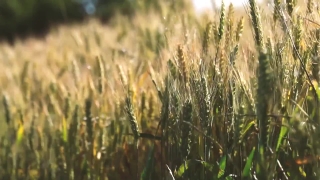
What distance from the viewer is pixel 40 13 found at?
9477 millimetres

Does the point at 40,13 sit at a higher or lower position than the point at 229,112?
higher

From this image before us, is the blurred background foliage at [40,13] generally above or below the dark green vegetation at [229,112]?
above

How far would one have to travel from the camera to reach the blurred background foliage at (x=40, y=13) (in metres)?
8.90

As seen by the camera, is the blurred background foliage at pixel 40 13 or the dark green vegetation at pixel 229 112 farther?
the blurred background foliage at pixel 40 13

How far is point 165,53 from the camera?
1299mm

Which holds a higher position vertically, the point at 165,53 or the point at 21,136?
the point at 165,53

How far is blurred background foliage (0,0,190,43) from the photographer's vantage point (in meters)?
8.90

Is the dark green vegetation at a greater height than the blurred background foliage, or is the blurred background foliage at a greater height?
the blurred background foliage

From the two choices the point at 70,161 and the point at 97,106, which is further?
the point at 97,106

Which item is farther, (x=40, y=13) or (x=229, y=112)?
(x=40, y=13)

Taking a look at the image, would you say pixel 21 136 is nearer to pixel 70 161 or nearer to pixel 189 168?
pixel 70 161

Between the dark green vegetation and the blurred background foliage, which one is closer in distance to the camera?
the dark green vegetation

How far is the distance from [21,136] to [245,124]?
2.88 ft

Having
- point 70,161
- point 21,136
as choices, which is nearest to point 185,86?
point 70,161
